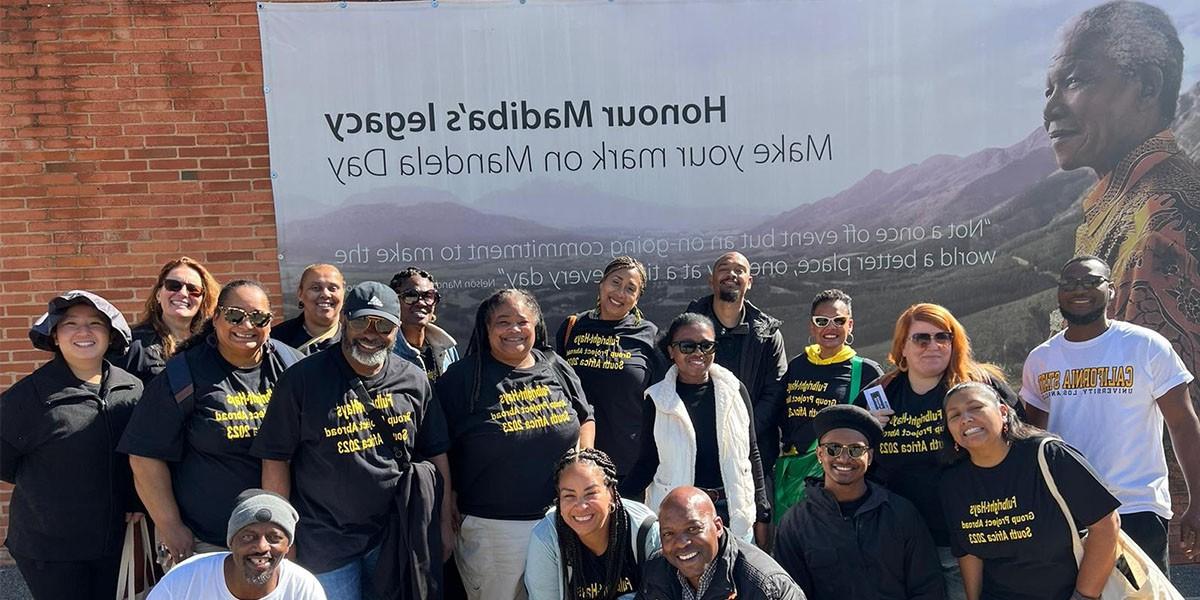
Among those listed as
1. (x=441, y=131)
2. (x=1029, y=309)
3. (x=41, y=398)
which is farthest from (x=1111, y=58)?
(x=41, y=398)

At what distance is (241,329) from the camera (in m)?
3.64

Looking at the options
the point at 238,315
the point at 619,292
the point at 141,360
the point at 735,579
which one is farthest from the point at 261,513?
the point at 619,292

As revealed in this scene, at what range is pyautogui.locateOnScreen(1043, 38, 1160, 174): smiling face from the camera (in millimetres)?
5832

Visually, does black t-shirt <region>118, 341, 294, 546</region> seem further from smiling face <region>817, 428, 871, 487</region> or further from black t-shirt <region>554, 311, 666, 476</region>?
smiling face <region>817, 428, 871, 487</region>

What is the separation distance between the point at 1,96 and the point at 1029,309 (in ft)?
19.8

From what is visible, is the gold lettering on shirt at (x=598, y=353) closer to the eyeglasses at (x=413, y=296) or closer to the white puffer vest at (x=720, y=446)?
the white puffer vest at (x=720, y=446)

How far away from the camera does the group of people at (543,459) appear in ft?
11.1

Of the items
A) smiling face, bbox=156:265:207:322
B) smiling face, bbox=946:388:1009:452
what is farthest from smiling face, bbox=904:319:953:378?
smiling face, bbox=156:265:207:322

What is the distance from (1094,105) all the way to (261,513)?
5184 mm

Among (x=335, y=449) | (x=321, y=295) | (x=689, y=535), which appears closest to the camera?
(x=689, y=535)

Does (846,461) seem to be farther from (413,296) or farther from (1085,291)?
(413,296)

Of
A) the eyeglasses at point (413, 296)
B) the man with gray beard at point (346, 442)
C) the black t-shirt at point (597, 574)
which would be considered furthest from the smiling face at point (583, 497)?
the eyeglasses at point (413, 296)

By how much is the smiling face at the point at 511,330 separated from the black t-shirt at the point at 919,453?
1.41 metres

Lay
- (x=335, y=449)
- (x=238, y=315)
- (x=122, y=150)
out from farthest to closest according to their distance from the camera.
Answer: (x=122, y=150), (x=238, y=315), (x=335, y=449)
